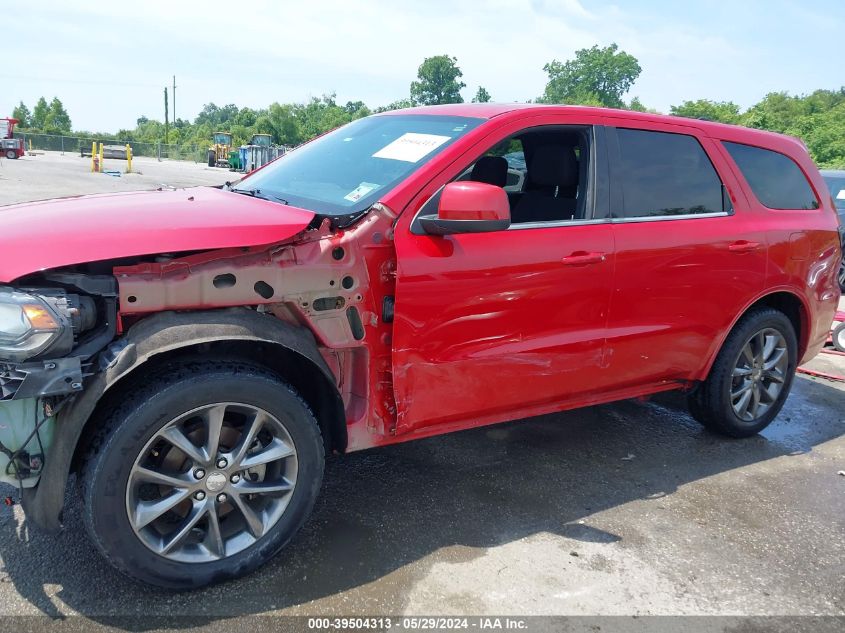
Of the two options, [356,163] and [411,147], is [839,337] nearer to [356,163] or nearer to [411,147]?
[411,147]

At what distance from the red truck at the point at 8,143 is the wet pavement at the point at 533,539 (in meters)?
38.1

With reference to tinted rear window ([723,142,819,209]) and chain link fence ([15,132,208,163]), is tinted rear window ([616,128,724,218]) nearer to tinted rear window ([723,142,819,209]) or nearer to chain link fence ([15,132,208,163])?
A: tinted rear window ([723,142,819,209])

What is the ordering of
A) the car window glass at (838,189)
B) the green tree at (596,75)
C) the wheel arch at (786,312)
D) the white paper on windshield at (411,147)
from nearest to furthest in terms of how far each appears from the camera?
the white paper on windshield at (411,147)
the wheel arch at (786,312)
the car window glass at (838,189)
the green tree at (596,75)

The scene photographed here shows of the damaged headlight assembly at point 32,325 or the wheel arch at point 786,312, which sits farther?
the wheel arch at point 786,312

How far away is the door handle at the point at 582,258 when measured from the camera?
329 cm

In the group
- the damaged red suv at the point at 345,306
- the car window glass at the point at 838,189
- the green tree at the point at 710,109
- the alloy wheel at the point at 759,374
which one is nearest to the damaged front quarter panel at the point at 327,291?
the damaged red suv at the point at 345,306

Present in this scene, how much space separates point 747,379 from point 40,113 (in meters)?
101

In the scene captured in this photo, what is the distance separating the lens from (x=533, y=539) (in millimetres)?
3125

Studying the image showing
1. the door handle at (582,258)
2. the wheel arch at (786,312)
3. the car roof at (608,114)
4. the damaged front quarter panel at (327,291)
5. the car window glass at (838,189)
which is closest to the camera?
the damaged front quarter panel at (327,291)

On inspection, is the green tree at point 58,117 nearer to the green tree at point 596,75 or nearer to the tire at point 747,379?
the green tree at point 596,75

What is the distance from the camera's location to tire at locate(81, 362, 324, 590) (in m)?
2.36

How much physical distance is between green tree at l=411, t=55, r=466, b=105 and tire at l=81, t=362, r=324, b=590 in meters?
121

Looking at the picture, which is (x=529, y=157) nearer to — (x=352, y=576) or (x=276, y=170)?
(x=276, y=170)

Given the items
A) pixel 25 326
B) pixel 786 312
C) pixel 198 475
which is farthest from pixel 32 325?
pixel 786 312
